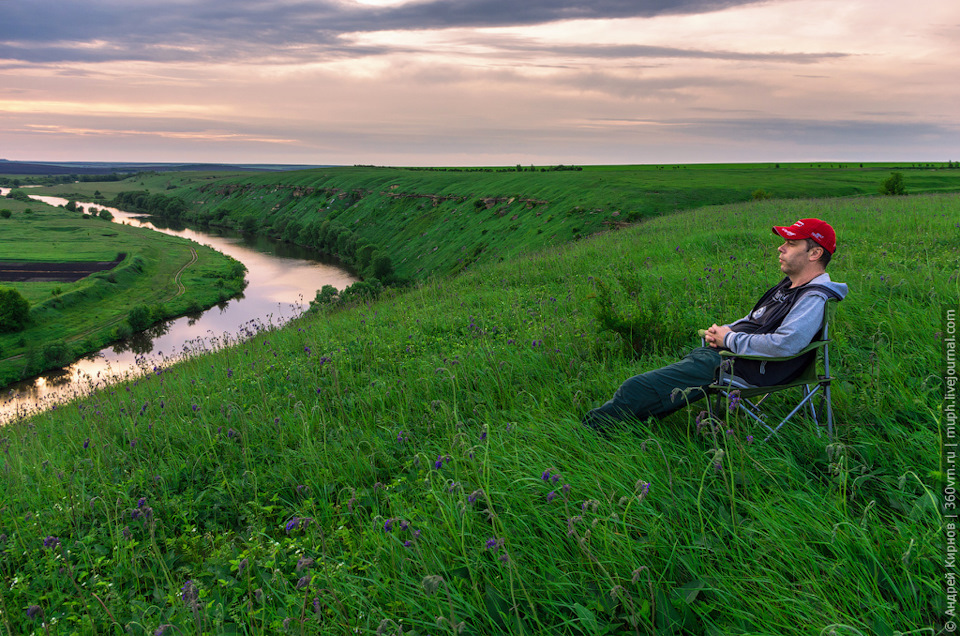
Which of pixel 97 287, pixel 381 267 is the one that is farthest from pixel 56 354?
pixel 381 267

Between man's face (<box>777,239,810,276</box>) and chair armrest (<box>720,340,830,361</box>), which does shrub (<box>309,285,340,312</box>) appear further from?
man's face (<box>777,239,810,276</box>)

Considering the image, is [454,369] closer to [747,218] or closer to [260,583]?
[260,583]

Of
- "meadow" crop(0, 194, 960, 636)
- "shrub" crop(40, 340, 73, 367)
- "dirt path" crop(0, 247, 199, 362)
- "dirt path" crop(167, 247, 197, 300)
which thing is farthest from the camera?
"dirt path" crop(167, 247, 197, 300)

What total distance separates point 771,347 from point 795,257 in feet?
2.98

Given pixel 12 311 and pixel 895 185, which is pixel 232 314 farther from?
pixel 895 185

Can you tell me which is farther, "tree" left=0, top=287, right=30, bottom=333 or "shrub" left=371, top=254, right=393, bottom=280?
Answer: "shrub" left=371, top=254, right=393, bottom=280

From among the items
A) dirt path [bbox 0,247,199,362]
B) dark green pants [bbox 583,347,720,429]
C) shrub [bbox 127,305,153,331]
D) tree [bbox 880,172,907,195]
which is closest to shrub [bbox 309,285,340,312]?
dark green pants [bbox 583,347,720,429]

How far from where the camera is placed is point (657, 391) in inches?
162

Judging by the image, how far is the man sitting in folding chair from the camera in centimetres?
386

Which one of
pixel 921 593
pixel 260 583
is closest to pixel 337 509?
pixel 260 583

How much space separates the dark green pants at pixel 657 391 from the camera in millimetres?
4082

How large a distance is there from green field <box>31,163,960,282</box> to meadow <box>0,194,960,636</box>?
16183mm

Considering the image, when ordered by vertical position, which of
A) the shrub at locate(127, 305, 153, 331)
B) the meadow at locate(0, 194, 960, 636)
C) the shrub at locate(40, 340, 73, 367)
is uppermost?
the meadow at locate(0, 194, 960, 636)

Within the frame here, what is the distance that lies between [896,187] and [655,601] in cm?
6223
